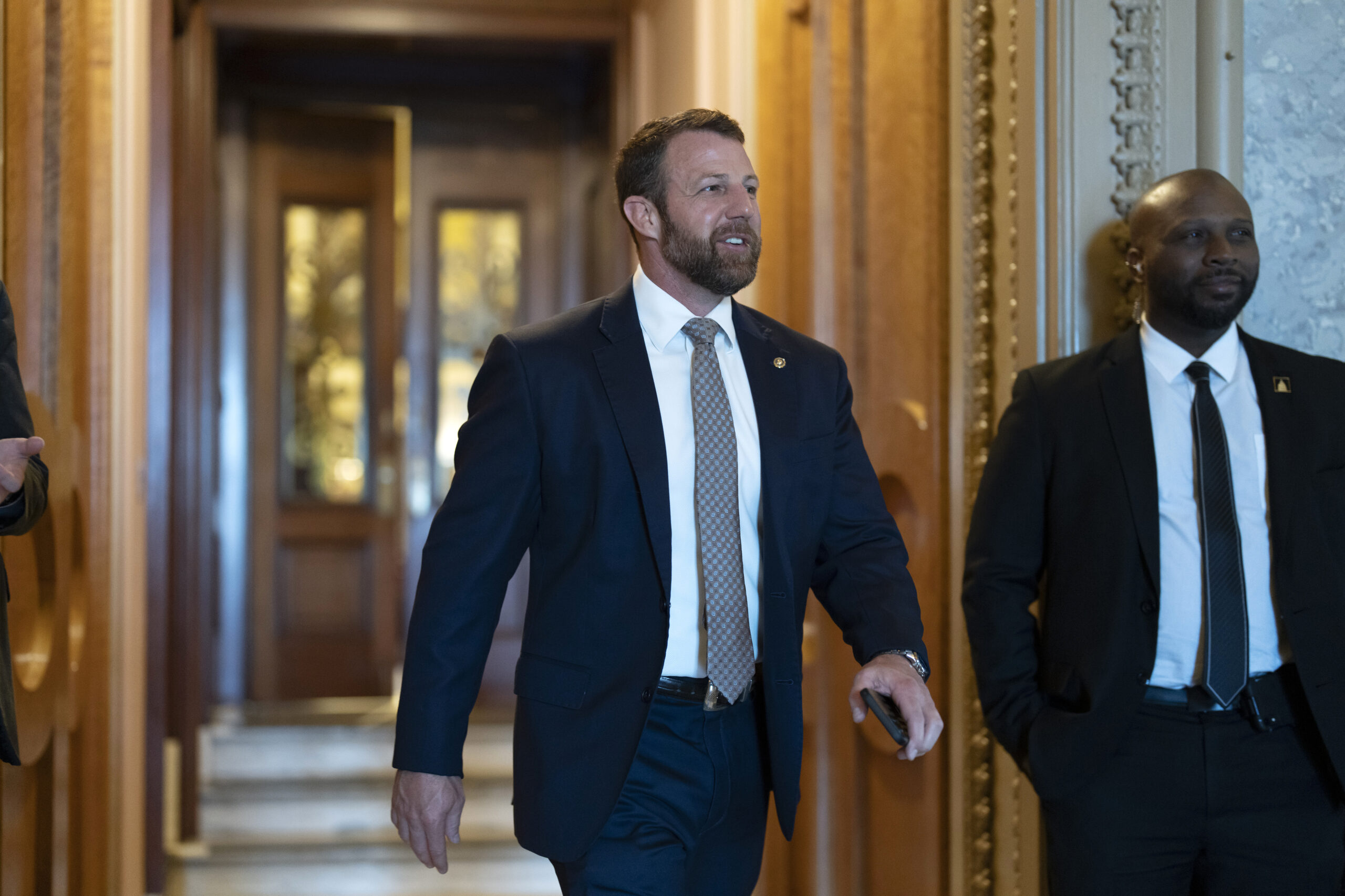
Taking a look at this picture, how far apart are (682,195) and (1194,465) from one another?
95 cm

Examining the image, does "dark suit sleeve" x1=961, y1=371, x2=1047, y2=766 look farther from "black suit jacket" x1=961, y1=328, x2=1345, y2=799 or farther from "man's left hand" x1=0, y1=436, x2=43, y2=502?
"man's left hand" x1=0, y1=436, x2=43, y2=502

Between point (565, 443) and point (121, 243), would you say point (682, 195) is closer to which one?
point (565, 443)

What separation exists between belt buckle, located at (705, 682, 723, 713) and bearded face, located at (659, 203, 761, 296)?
1.93 feet

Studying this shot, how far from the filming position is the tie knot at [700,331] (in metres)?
1.98

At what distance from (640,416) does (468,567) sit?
33 centimetres

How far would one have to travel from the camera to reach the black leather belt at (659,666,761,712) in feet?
6.09

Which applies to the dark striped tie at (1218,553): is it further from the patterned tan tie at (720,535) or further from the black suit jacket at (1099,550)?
the patterned tan tie at (720,535)

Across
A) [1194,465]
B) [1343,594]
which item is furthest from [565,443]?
[1343,594]

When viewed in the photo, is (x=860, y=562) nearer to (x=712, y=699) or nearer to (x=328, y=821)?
(x=712, y=699)

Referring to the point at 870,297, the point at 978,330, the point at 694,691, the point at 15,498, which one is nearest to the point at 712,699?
the point at 694,691

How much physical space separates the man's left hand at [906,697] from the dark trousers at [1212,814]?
0.51 meters

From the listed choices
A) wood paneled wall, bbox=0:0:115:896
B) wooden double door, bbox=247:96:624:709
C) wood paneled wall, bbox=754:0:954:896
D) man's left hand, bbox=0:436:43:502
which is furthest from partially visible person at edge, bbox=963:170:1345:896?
wooden double door, bbox=247:96:624:709

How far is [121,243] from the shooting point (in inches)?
150

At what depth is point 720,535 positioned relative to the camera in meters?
1.88
